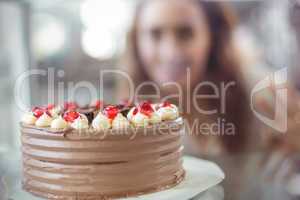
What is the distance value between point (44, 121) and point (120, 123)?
31 centimetres

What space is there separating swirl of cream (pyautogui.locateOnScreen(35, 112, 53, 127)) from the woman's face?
1.99 metres

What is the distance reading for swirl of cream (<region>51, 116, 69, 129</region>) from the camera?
1.62 m

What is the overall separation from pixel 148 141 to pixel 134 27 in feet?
6.90

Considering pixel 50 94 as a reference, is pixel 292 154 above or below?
below

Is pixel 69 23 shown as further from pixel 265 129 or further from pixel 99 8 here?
pixel 265 129

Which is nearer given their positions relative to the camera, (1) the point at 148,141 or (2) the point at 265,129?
(1) the point at 148,141

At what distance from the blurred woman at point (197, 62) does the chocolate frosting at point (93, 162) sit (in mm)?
1928

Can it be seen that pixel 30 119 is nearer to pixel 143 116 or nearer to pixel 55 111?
pixel 55 111

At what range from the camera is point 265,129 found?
364 cm

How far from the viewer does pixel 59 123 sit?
1.63m

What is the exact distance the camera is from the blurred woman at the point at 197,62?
11.7ft

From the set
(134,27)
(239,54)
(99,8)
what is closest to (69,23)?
(99,8)

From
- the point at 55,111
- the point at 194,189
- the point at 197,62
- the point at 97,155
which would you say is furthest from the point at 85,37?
the point at 194,189

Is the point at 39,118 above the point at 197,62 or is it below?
below
